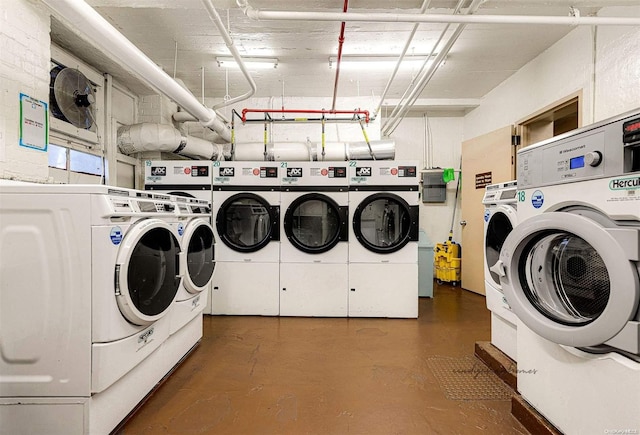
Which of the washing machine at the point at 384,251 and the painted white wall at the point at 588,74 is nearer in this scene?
Result: the painted white wall at the point at 588,74

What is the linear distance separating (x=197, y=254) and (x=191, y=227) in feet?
0.86

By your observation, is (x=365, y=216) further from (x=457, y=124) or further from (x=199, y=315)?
(x=457, y=124)

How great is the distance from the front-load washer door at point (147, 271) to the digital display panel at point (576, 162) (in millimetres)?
1995

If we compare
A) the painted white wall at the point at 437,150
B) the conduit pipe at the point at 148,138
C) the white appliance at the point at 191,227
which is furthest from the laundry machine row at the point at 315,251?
the painted white wall at the point at 437,150

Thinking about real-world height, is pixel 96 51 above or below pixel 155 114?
above

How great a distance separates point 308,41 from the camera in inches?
110

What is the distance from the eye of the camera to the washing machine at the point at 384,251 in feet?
9.59

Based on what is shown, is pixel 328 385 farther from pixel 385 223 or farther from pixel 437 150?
pixel 437 150

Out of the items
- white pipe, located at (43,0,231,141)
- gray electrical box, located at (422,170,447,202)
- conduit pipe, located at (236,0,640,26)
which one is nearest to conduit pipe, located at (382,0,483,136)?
conduit pipe, located at (236,0,640,26)

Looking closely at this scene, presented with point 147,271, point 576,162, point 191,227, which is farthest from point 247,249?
point 576,162

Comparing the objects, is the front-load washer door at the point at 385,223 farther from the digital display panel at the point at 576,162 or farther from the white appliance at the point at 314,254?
the digital display panel at the point at 576,162

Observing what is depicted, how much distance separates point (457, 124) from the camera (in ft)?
15.3

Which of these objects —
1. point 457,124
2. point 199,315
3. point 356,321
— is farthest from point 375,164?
point 457,124

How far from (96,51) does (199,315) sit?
8.89 feet
